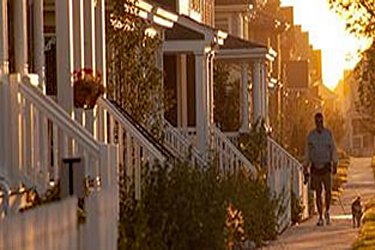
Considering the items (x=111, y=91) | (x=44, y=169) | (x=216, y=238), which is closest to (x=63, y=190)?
(x=44, y=169)

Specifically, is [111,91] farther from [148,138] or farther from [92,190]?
[92,190]

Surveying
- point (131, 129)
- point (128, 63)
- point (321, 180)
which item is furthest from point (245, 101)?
point (131, 129)

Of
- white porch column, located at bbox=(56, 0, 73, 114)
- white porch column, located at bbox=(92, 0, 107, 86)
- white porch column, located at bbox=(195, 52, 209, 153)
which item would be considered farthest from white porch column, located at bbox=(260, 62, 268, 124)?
white porch column, located at bbox=(56, 0, 73, 114)

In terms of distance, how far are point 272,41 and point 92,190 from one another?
187 feet

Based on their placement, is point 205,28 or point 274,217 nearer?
point 274,217

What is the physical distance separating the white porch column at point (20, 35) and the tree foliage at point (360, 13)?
30738 mm

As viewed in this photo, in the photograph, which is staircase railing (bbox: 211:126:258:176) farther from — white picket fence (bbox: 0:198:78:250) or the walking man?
white picket fence (bbox: 0:198:78:250)

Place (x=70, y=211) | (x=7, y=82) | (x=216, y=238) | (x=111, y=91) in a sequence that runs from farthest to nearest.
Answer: (x=111, y=91), (x=216, y=238), (x=7, y=82), (x=70, y=211)

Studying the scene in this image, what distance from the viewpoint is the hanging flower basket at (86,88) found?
55.0 ft

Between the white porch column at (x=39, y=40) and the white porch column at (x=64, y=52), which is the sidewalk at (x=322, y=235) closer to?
the white porch column at (x=64, y=52)

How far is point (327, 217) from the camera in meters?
26.3

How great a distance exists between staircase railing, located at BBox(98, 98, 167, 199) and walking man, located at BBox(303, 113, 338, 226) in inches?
292

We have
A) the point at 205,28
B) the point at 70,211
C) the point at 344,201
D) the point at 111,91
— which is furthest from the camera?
the point at 344,201

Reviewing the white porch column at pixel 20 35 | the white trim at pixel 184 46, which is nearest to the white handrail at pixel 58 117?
the white porch column at pixel 20 35
